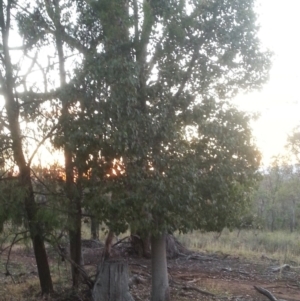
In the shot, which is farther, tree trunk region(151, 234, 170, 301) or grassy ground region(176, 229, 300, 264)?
grassy ground region(176, 229, 300, 264)

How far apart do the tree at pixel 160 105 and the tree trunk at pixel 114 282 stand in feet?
5.42

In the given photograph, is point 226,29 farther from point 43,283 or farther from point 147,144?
point 43,283

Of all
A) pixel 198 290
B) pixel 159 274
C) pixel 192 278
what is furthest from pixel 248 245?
pixel 159 274

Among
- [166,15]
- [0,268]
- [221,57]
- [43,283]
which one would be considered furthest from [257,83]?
[0,268]

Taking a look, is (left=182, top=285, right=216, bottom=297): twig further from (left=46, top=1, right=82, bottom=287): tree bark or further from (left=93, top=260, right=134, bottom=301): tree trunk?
(left=93, top=260, right=134, bottom=301): tree trunk

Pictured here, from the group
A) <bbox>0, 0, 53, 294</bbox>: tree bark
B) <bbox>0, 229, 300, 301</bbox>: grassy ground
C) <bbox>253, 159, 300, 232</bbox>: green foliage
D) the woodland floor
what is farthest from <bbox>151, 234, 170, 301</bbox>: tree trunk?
<bbox>253, 159, 300, 232</bbox>: green foliage

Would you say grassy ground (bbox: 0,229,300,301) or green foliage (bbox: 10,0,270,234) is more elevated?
green foliage (bbox: 10,0,270,234)

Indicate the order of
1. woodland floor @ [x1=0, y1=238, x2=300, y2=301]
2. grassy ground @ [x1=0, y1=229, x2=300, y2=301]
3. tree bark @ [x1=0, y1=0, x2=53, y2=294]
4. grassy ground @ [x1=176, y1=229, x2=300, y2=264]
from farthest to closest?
grassy ground @ [x1=176, y1=229, x2=300, y2=264] → woodland floor @ [x1=0, y1=238, x2=300, y2=301] → grassy ground @ [x1=0, y1=229, x2=300, y2=301] → tree bark @ [x1=0, y1=0, x2=53, y2=294]

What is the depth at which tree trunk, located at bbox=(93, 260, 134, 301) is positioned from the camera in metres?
7.83

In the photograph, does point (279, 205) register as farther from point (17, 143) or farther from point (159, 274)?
point (17, 143)

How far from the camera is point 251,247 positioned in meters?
24.3

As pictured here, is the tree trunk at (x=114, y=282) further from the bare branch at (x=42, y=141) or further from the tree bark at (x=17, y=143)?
the bare branch at (x=42, y=141)

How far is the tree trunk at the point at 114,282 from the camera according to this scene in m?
7.83

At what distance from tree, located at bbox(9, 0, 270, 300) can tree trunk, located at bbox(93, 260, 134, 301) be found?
165cm
